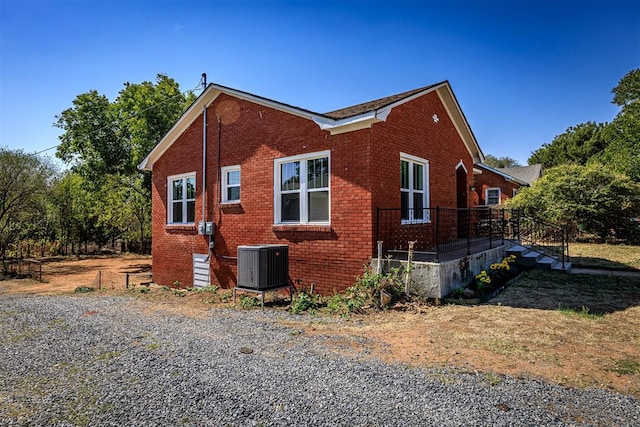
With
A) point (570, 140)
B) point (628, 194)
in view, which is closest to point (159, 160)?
point (628, 194)

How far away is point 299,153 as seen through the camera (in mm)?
8320

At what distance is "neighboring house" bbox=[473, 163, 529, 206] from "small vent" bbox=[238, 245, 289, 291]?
72.7ft

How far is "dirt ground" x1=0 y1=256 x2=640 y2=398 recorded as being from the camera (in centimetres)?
376

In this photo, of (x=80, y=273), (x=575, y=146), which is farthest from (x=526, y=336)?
(x=575, y=146)

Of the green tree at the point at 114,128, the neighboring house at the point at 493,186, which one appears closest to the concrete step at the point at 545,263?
the neighboring house at the point at 493,186

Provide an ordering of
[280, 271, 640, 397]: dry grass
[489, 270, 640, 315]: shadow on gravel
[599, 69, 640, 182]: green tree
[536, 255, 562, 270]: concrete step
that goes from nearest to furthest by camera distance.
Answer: [280, 271, 640, 397]: dry grass < [489, 270, 640, 315]: shadow on gravel < [536, 255, 562, 270]: concrete step < [599, 69, 640, 182]: green tree

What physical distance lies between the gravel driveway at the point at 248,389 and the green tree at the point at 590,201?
56.4 ft

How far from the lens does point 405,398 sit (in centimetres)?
313

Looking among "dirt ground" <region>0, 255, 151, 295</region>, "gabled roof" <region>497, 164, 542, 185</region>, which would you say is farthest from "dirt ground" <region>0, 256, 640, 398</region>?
"gabled roof" <region>497, 164, 542, 185</region>

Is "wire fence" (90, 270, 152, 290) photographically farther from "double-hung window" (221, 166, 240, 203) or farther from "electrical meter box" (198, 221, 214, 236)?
"double-hung window" (221, 166, 240, 203)

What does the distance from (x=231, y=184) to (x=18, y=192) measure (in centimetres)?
1507

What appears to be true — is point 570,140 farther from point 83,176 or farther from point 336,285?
point 83,176

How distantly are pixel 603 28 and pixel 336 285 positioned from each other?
11376 millimetres

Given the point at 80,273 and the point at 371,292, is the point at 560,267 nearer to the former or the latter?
the point at 371,292
